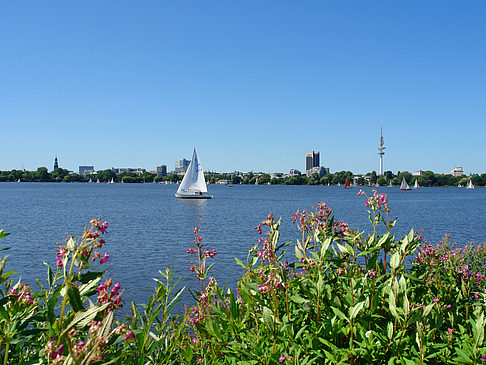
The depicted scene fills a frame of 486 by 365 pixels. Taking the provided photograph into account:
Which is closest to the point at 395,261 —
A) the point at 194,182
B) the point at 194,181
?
the point at 194,181

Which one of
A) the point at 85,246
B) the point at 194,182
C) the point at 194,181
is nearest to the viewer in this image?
the point at 85,246

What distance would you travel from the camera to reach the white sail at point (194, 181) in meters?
78.3

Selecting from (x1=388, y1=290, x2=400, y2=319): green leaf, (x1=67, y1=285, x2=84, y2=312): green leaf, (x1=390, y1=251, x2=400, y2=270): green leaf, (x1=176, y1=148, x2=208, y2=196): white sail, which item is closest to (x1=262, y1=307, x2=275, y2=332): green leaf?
(x1=388, y1=290, x2=400, y2=319): green leaf

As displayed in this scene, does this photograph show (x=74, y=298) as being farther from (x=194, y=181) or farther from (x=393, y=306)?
(x=194, y=181)

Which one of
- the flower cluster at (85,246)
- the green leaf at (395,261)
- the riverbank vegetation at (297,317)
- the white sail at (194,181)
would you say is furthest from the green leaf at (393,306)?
the white sail at (194,181)

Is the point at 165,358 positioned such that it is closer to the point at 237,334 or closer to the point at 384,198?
the point at 237,334

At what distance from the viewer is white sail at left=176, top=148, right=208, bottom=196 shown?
7831cm

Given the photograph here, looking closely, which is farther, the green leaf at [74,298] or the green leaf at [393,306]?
the green leaf at [393,306]

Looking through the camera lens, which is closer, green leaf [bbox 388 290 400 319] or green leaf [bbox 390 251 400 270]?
green leaf [bbox 388 290 400 319]

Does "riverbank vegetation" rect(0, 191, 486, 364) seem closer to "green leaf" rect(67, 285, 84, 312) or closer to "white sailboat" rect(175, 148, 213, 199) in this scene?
"green leaf" rect(67, 285, 84, 312)

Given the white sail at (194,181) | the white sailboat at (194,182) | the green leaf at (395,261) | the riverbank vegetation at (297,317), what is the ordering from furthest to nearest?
the white sailboat at (194,182) < the white sail at (194,181) < the green leaf at (395,261) < the riverbank vegetation at (297,317)

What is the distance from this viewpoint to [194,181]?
81.8 m

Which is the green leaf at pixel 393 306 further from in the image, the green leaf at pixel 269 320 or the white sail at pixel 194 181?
the white sail at pixel 194 181

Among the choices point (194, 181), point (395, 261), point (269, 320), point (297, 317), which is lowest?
point (297, 317)
